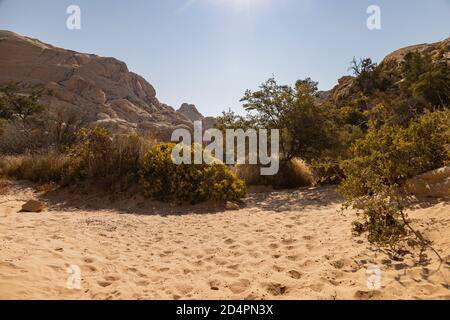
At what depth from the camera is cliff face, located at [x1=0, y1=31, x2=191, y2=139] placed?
39.3m

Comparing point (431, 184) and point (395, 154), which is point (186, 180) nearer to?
point (395, 154)

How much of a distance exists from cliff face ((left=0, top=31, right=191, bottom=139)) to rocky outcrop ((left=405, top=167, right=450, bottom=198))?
103 feet

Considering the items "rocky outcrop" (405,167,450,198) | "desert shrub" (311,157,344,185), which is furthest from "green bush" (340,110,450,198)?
"desert shrub" (311,157,344,185)

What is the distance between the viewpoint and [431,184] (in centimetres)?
510

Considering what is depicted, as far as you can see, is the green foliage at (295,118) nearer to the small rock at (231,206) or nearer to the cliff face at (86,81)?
the small rock at (231,206)

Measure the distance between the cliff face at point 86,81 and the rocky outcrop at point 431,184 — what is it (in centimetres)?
3127

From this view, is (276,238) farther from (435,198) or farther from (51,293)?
(51,293)

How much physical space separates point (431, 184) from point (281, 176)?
15.8 ft

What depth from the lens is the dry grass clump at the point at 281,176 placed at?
948cm

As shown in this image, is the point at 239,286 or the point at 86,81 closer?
the point at 239,286

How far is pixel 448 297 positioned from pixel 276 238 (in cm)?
238

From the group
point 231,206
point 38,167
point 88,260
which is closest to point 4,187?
point 38,167

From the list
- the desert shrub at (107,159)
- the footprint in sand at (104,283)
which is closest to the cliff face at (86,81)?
the desert shrub at (107,159)

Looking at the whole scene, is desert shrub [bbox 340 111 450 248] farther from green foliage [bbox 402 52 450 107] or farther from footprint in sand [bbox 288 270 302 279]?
green foliage [bbox 402 52 450 107]
